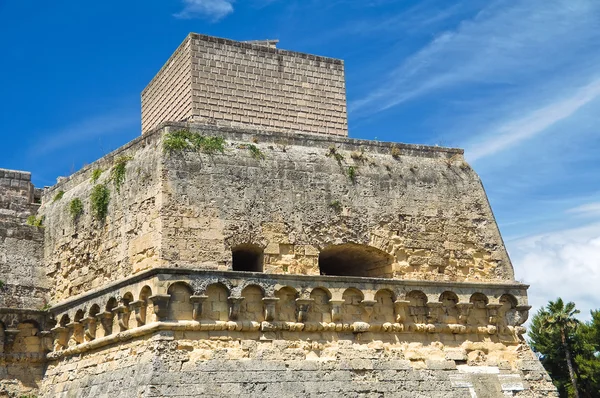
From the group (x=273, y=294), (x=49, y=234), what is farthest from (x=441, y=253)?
(x=49, y=234)

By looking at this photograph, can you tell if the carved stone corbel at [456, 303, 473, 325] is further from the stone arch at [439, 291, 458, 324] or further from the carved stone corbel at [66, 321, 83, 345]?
the carved stone corbel at [66, 321, 83, 345]

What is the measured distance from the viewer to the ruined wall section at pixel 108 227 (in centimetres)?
1251

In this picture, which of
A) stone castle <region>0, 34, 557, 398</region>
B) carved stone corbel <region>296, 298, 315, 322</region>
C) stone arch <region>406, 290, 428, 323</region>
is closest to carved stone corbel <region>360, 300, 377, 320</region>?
stone castle <region>0, 34, 557, 398</region>

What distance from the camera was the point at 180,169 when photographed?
12594 millimetres

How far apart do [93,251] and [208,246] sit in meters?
2.70

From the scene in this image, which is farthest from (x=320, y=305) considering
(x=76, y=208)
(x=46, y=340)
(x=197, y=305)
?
(x=46, y=340)

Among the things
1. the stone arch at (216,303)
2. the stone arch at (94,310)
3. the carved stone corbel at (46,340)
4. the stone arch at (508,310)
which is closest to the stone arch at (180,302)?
the stone arch at (216,303)

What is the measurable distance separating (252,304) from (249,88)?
236 inches

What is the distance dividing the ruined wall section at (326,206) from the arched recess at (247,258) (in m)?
0.11

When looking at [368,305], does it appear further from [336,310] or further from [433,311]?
[433,311]

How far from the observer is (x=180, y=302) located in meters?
11.8

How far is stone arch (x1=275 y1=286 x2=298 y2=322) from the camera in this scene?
40.7ft

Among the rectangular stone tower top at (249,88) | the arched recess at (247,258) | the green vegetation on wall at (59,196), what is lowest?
the arched recess at (247,258)

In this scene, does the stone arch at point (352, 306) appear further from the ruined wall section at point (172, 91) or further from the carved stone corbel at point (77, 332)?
the ruined wall section at point (172, 91)
